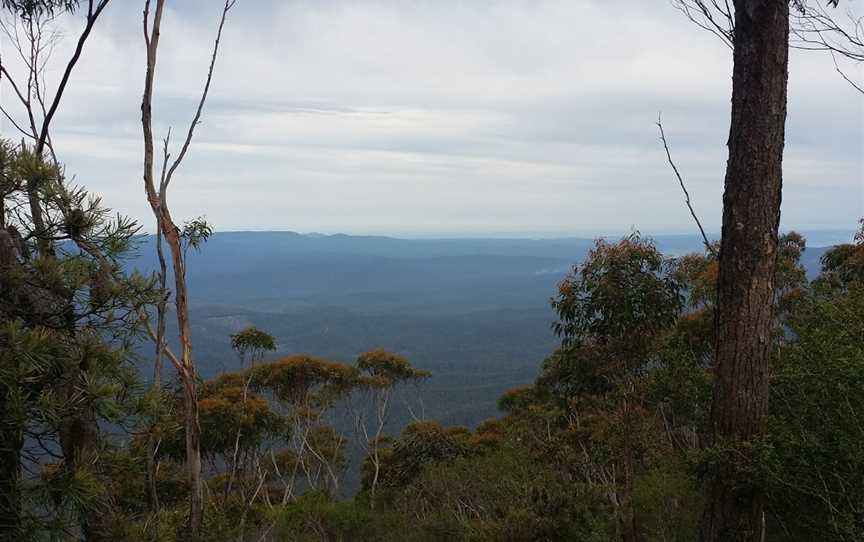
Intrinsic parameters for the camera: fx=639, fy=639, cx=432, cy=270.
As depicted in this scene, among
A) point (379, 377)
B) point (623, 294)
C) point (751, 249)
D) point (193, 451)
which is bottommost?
point (379, 377)

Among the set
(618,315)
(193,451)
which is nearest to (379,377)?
(618,315)

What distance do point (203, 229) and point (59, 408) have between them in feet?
6.65

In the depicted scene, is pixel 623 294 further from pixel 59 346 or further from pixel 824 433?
pixel 59 346

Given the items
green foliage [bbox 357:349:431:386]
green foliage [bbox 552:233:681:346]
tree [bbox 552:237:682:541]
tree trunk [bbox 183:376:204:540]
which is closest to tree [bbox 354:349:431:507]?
green foliage [bbox 357:349:431:386]

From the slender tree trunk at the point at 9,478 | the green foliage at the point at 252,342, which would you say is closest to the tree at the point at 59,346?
the slender tree trunk at the point at 9,478

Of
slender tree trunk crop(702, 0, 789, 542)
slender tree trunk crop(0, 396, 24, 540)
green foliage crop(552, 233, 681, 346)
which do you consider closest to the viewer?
slender tree trunk crop(0, 396, 24, 540)

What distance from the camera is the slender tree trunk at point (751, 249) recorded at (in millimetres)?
3520

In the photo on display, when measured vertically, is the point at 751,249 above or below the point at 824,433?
above

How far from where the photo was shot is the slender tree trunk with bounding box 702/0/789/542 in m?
3.52

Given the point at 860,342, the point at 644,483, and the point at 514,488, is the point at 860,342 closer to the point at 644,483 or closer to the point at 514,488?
the point at 514,488

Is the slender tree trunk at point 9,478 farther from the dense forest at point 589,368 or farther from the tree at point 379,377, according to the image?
the tree at point 379,377

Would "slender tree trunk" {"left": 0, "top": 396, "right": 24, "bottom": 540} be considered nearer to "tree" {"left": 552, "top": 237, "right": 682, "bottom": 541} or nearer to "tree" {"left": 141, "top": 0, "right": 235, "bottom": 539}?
"tree" {"left": 141, "top": 0, "right": 235, "bottom": 539}

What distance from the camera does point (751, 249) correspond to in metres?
3.56

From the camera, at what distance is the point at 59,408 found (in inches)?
89.4
